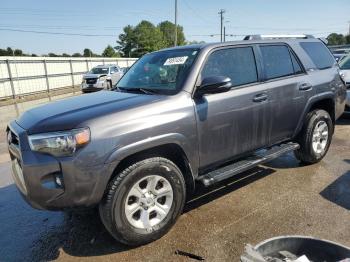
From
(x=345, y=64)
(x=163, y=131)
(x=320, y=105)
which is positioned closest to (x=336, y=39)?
(x=345, y=64)

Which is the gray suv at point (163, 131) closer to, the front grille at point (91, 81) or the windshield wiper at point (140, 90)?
the windshield wiper at point (140, 90)

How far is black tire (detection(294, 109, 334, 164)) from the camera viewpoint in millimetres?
5156

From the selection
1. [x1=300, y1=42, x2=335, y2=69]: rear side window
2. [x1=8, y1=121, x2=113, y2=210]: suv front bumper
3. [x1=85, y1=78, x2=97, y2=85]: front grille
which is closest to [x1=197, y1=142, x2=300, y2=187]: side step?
[x1=8, y1=121, x2=113, y2=210]: suv front bumper

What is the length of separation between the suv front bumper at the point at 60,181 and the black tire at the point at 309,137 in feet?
10.7

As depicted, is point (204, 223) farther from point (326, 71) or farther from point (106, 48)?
point (106, 48)

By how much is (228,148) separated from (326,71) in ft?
8.25

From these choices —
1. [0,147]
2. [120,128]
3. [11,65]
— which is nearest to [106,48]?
[11,65]

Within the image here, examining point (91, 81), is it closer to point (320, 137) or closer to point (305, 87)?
point (320, 137)

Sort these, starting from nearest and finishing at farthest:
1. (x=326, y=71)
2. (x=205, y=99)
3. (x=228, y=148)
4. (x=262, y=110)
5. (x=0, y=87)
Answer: (x=205, y=99), (x=228, y=148), (x=262, y=110), (x=326, y=71), (x=0, y=87)

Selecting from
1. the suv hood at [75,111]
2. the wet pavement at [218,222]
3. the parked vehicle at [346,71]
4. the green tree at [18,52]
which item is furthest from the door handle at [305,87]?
the green tree at [18,52]

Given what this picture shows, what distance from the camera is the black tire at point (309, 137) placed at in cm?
516

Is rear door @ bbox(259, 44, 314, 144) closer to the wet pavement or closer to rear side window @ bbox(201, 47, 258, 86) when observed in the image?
rear side window @ bbox(201, 47, 258, 86)

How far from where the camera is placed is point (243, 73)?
423cm

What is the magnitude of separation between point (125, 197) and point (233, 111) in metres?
1.58
